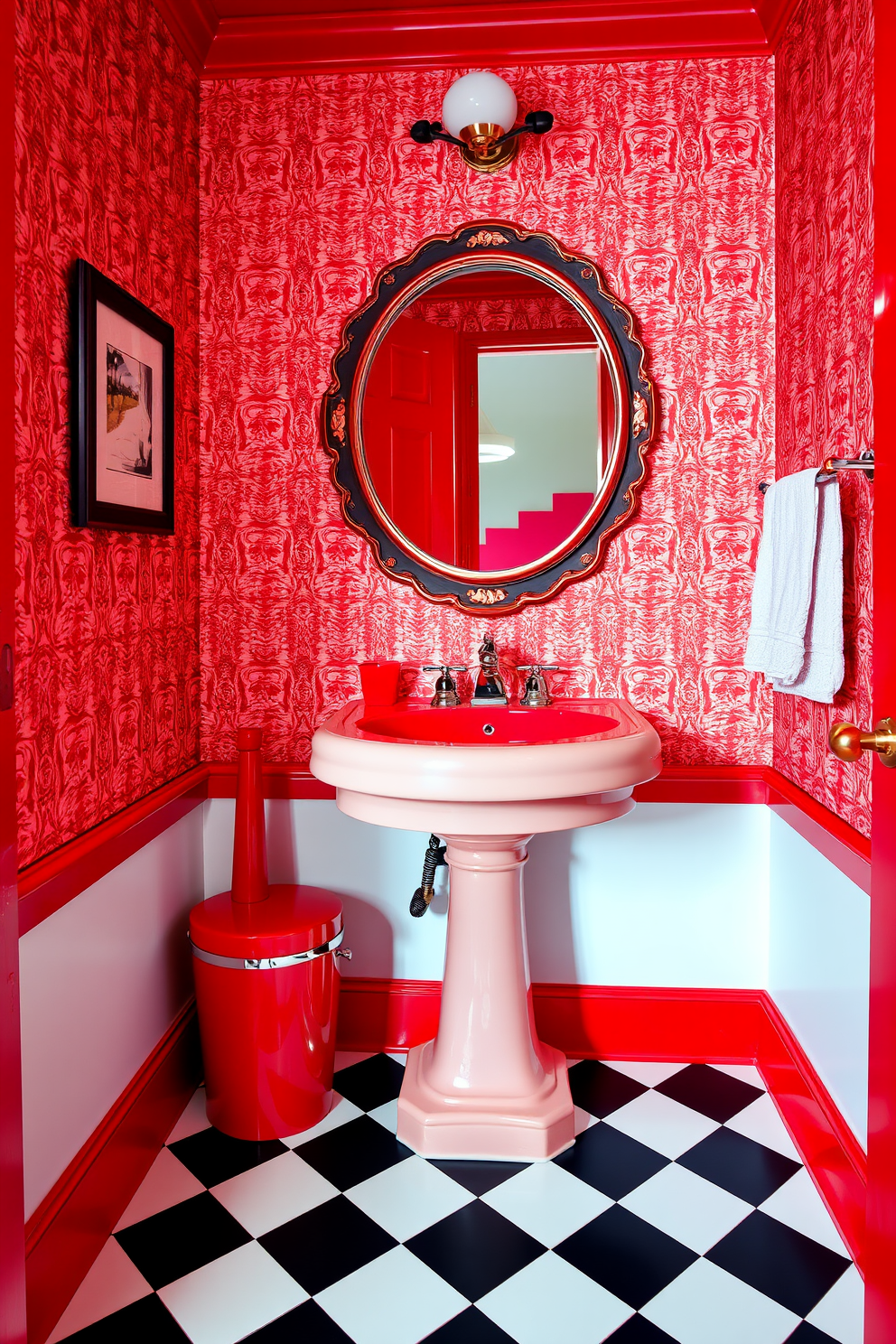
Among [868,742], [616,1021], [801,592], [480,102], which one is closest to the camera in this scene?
[868,742]

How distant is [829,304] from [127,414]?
1324mm

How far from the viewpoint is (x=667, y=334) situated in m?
2.04

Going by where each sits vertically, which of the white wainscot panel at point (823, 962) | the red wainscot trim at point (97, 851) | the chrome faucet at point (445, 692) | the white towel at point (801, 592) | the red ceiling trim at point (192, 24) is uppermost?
the red ceiling trim at point (192, 24)

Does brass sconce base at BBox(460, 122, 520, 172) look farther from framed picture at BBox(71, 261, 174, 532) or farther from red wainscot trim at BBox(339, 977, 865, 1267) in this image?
red wainscot trim at BBox(339, 977, 865, 1267)

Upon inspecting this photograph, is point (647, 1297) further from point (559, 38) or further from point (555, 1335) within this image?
point (559, 38)

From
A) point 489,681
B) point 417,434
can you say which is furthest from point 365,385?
point 489,681

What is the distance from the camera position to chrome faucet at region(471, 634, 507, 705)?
1989 mm

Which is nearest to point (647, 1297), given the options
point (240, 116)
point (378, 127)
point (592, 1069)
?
point (592, 1069)

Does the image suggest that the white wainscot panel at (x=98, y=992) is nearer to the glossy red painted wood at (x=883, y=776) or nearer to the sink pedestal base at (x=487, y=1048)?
the sink pedestal base at (x=487, y=1048)

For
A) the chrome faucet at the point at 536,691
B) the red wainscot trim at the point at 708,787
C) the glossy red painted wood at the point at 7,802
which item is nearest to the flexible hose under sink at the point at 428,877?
the chrome faucet at the point at 536,691

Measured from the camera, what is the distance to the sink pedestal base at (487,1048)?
1.72 meters

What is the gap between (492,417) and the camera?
79.4 inches

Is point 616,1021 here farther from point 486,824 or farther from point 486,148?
point 486,148

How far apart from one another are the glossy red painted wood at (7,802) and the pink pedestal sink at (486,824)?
0.65m
